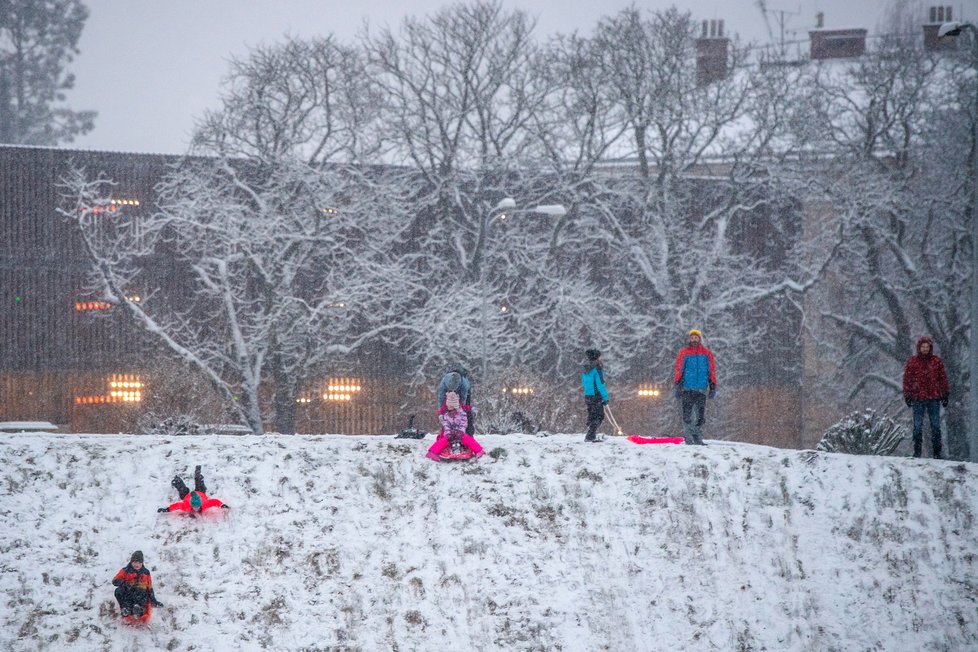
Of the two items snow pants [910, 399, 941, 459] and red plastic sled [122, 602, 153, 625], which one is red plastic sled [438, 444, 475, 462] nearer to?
red plastic sled [122, 602, 153, 625]

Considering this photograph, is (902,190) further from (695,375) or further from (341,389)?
(341,389)

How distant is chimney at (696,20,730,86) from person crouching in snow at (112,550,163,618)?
2410cm

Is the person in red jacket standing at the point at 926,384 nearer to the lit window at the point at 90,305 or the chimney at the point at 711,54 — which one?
the chimney at the point at 711,54

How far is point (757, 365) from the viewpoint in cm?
3316

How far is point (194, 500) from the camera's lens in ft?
42.2

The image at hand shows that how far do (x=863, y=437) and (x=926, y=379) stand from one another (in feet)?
7.66

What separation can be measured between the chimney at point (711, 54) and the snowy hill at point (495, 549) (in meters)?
18.7

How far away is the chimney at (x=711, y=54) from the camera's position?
97.9ft

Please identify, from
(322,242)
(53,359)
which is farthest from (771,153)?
(53,359)

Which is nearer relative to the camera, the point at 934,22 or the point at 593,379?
the point at 593,379

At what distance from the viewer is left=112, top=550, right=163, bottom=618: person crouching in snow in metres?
11.1

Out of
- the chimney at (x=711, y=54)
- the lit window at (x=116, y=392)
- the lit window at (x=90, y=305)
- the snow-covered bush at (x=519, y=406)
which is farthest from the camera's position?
the chimney at (x=711, y=54)

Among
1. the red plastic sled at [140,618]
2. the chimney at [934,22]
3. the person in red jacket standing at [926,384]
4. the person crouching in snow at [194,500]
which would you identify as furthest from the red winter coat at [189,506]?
the chimney at [934,22]

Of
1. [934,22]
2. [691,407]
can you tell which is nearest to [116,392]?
[691,407]
